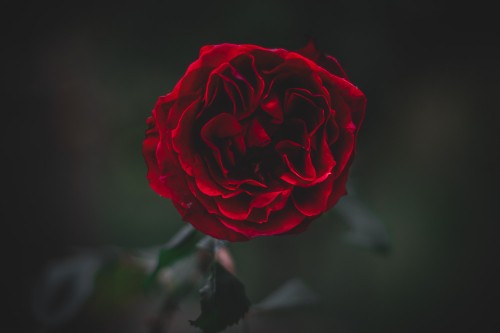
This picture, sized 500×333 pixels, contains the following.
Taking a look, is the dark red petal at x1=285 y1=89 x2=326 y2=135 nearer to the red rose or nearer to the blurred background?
the red rose

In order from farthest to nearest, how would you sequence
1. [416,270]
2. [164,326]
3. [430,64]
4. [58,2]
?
[416,270] → [58,2] → [430,64] → [164,326]

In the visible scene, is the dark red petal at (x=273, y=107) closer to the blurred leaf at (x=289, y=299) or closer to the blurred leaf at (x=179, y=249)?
the blurred leaf at (x=179, y=249)

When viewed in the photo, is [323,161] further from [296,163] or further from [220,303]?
[220,303]

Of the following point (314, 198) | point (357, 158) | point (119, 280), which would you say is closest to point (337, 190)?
point (314, 198)

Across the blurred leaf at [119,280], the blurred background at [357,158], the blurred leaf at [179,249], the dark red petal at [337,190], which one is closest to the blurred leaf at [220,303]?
the blurred leaf at [179,249]

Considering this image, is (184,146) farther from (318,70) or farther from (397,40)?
(397,40)

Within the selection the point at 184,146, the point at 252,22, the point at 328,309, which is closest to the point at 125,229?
the point at 328,309

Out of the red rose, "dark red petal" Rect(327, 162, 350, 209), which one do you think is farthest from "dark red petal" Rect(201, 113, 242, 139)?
"dark red petal" Rect(327, 162, 350, 209)
